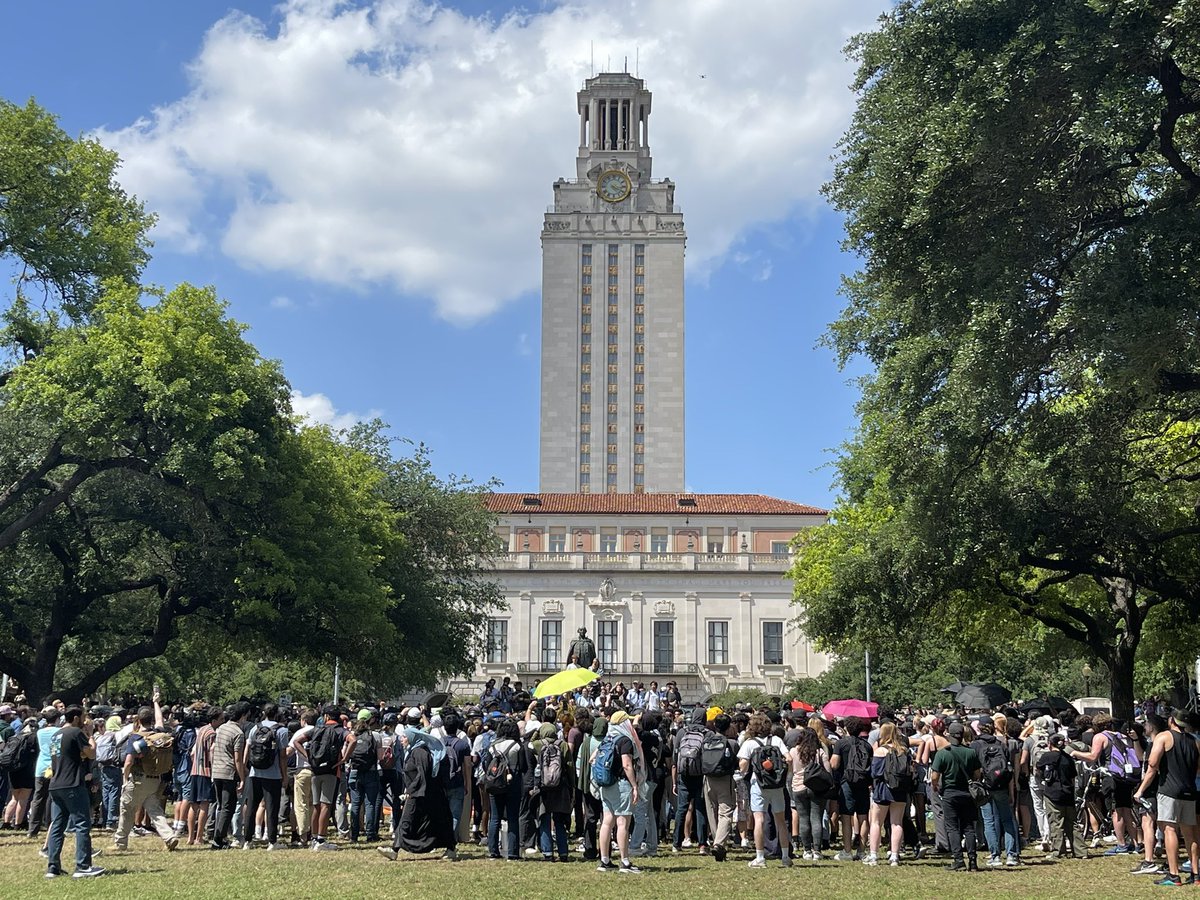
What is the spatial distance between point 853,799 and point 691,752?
219cm

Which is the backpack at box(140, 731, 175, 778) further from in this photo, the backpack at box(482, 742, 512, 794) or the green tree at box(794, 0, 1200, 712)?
the green tree at box(794, 0, 1200, 712)

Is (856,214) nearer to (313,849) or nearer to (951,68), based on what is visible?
(951,68)

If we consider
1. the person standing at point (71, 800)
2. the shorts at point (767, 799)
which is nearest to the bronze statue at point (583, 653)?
the shorts at point (767, 799)

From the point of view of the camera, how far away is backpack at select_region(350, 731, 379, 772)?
52.0 feet

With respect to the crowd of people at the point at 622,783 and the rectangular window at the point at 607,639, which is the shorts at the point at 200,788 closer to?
the crowd of people at the point at 622,783

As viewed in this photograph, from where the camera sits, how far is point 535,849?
50.8 feet

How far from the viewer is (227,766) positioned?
1541 cm

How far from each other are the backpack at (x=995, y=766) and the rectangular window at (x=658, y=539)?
71.4 metres

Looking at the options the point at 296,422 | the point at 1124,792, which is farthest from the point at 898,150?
the point at 296,422

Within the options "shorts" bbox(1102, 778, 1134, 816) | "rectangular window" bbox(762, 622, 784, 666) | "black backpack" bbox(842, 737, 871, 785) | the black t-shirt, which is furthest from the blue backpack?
"rectangular window" bbox(762, 622, 784, 666)

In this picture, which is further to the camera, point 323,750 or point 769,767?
point 323,750

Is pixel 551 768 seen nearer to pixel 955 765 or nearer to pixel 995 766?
pixel 955 765

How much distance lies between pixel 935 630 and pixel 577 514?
5363cm

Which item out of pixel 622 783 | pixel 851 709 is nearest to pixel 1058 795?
pixel 622 783
